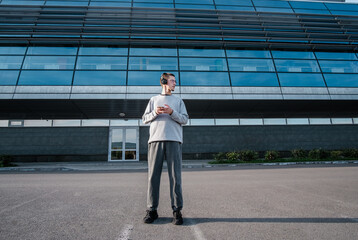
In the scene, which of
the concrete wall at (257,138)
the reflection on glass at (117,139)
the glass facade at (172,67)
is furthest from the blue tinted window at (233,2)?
the reflection on glass at (117,139)

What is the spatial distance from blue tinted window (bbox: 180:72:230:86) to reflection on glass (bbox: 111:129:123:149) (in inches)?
285

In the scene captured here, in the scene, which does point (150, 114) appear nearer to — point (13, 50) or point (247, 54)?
point (247, 54)

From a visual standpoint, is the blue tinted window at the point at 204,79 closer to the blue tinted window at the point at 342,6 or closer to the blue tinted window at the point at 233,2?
the blue tinted window at the point at 233,2

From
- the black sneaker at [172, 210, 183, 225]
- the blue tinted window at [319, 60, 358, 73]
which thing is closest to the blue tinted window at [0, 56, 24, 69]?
the black sneaker at [172, 210, 183, 225]

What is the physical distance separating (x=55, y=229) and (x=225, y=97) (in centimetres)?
1193

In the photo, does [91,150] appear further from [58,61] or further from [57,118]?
[58,61]

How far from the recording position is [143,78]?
518 inches

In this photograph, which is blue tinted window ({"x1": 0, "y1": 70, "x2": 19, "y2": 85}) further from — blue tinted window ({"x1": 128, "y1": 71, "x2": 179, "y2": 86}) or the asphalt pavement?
the asphalt pavement

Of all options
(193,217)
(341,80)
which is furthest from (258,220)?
(341,80)

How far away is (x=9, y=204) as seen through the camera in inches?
128

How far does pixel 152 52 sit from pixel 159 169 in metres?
13.1

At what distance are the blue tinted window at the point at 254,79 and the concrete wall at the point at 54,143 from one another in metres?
11.1

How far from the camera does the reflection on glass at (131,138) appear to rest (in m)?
16.6

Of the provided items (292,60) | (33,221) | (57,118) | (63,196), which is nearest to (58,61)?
(57,118)
